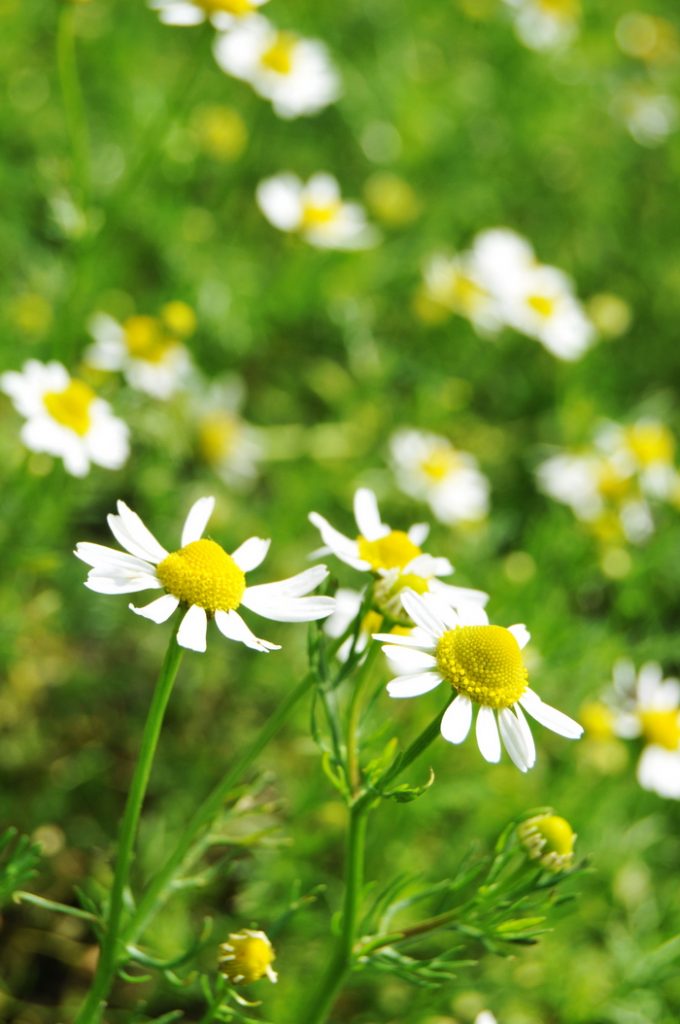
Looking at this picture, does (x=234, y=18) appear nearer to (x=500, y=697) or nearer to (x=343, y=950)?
(x=500, y=697)

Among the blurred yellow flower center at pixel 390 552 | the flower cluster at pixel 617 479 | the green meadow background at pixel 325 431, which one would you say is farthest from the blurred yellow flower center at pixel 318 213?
the blurred yellow flower center at pixel 390 552

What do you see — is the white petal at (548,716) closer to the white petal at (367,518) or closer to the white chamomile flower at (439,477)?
the white petal at (367,518)

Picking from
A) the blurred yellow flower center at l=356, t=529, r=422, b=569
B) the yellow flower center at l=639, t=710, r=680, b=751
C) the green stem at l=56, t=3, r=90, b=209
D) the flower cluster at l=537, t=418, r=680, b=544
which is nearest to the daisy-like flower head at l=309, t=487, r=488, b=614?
the blurred yellow flower center at l=356, t=529, r=422, b=569

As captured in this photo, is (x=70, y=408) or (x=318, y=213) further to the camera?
(x=318, y=213)

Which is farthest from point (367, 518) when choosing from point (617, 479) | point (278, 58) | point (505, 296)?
point (278, 58)

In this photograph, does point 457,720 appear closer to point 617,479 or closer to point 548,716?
point 548,716

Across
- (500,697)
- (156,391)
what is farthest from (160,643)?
(500,697)
